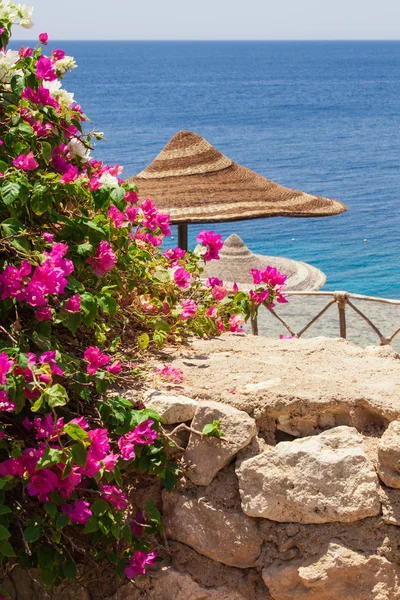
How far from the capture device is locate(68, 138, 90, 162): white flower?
9.64ft

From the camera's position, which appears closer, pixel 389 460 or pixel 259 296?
pixel 389 460

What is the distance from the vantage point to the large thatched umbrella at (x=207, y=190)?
824cm

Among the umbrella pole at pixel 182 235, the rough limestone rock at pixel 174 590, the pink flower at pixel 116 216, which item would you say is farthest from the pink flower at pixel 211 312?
the umbrella pole at pixel 182 235

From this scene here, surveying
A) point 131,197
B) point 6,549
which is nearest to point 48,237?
point 131,197

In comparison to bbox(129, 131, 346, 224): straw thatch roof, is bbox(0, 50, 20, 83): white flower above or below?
above

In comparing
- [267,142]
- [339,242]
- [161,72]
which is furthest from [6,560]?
[161,72]

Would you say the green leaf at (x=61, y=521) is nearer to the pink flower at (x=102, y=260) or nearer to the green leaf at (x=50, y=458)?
the green leaf at (x=50, y=458)

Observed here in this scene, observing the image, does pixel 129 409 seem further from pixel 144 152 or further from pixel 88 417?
pixel 144 152

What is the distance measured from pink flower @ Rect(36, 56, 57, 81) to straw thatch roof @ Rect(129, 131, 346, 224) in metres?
5.32

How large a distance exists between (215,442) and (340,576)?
0.53 meters

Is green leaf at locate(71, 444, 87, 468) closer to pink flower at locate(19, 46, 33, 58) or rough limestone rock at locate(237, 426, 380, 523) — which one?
rough limestone rock at locate(237, 426, 380, 523)

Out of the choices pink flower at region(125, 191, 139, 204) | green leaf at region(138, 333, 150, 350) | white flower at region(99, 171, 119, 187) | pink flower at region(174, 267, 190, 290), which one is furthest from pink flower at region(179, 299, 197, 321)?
white flower at region(99, 171, 119, 187)

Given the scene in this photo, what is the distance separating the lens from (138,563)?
252 cm

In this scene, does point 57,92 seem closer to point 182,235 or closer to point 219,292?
point 219,292
